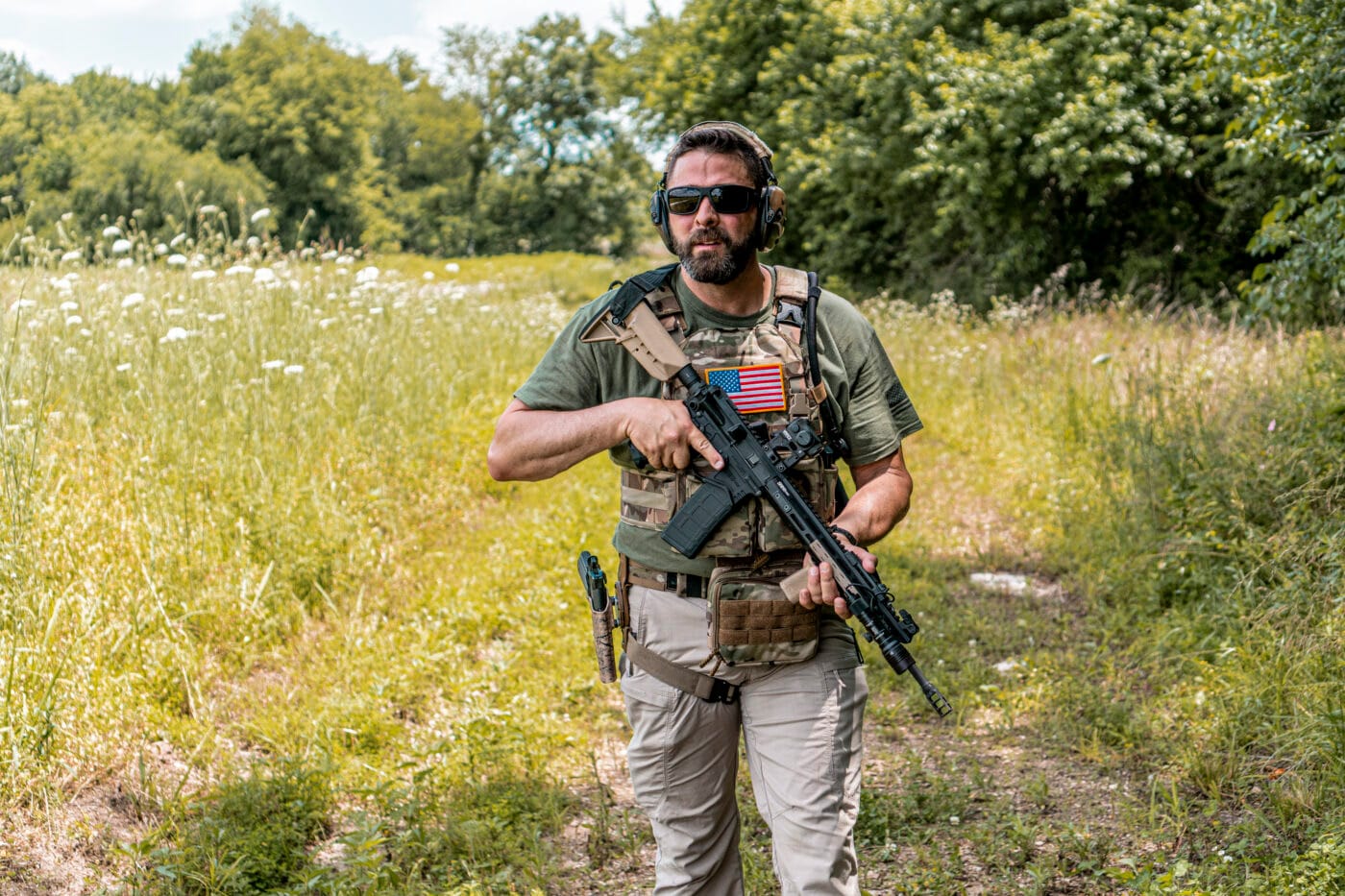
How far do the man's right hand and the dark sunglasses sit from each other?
44 cm

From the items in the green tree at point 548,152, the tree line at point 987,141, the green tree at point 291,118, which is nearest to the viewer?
the tree line at point 987,141

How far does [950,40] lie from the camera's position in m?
16.7

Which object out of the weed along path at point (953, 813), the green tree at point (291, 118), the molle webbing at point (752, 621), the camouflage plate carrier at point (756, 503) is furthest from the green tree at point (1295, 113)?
the green tree at point (291, 118)

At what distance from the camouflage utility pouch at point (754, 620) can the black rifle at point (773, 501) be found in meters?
0.11

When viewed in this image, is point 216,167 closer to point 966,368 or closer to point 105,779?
point 966,368

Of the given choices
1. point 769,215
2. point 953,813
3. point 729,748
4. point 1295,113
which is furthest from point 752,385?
point 1295,113

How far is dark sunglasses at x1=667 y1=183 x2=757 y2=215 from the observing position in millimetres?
2588

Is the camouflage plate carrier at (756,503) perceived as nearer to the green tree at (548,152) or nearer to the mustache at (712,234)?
the mustache at (712,234)

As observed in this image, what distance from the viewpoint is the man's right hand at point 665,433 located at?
257 centimetres

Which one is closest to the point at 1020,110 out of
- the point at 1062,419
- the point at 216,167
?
the point at 1062,419

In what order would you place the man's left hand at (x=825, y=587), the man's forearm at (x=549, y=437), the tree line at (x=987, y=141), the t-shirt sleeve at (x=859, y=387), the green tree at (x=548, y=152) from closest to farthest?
1. the man's left hand at (x=825, y=587)
2. the man's forearm at (x=549, y=437)
3. the t-shirt sleeve at (x=859, y=387)
4. the tree line at (x=987, y=141)
5. the green tree at (x=548, y=152)

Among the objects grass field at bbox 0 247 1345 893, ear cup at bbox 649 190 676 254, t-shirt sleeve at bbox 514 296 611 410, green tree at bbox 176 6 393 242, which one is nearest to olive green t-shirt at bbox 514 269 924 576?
t-shirt sleeve at bbox 514 296 611 410

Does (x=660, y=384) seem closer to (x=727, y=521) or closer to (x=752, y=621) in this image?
(x=727, y=521)

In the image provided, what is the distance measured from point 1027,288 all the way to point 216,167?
33.8 meters
